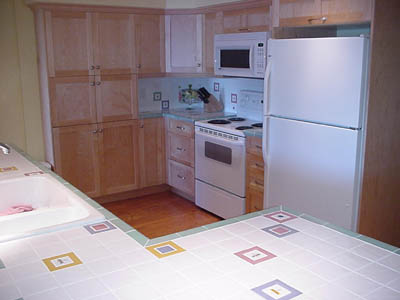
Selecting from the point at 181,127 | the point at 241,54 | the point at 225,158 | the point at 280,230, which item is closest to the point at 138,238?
the point at 280,230

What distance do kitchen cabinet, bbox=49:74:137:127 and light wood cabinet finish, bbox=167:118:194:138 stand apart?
1.28 feet

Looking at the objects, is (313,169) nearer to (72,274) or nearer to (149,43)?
(72,274)

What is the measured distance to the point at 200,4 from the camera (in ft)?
14.0

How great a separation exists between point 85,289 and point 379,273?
2.84 ft

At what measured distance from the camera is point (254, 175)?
145 inches

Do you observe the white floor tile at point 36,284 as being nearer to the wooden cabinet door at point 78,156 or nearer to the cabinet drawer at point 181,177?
the wooden cabinet door at point 78,156

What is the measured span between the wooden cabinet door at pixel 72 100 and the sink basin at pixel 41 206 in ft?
6.25

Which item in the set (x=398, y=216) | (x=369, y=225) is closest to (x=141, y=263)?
(x=369, y=225)

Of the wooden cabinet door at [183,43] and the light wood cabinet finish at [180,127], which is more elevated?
the wooden cabinet door at [183,43]

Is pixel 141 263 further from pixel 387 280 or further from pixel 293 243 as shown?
pixel 387 280

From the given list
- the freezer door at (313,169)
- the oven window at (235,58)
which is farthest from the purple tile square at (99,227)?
the oven window at (235,58)

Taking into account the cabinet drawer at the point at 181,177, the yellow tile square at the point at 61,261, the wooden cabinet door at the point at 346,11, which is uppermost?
the wooden cabinet door at the point at 346,11

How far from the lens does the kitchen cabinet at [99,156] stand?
Result: 423 centimetres

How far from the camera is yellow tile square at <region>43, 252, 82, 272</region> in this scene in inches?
54.3
